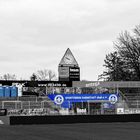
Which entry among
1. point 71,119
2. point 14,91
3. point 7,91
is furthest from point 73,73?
point 71,119

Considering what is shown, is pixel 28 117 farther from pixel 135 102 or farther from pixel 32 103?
pixel 135 102

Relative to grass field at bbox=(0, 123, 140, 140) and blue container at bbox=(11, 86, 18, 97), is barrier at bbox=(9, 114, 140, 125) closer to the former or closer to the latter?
grass field at bbox=(0, 123, 140, 140)

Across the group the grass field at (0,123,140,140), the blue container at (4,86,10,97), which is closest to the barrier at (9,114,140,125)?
the grass field at (0,123,140,140)

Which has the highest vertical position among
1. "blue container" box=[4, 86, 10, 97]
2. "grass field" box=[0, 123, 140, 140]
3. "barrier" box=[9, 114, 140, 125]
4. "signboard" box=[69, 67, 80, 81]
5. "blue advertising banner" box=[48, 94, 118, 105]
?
"signboard" box=[69, 67, 80, 81]

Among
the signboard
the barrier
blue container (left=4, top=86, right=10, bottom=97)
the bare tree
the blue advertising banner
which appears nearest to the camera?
the barrier

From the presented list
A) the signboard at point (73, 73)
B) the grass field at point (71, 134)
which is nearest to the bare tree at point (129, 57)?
the signboard at point (73, 73)

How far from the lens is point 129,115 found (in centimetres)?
3778

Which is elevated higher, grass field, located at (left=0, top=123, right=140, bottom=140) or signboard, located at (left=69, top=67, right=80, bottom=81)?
signboard, located at (left=69, top=67, right=80, bottom=81)

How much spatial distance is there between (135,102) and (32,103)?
32.0 ft

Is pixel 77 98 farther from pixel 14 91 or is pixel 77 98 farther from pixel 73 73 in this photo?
pixel 14 91

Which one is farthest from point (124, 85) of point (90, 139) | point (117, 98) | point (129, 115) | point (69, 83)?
point (90, 139)

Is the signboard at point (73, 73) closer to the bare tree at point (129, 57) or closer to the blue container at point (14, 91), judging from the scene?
the blue container at point (14, 91)

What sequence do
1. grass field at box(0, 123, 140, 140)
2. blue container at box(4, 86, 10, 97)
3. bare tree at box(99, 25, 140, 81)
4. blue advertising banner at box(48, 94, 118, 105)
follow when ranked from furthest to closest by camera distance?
bare tree at box(99, 25, 140, 81), blue container at box(4, 86, 10, 97), blue advertising banner at box(48, 94, 118, 105), grass field at box(0, 123, 140, 140)

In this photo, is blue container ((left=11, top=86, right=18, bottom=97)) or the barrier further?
blue container ((left=11, top=86, right=18, bottom=97))
